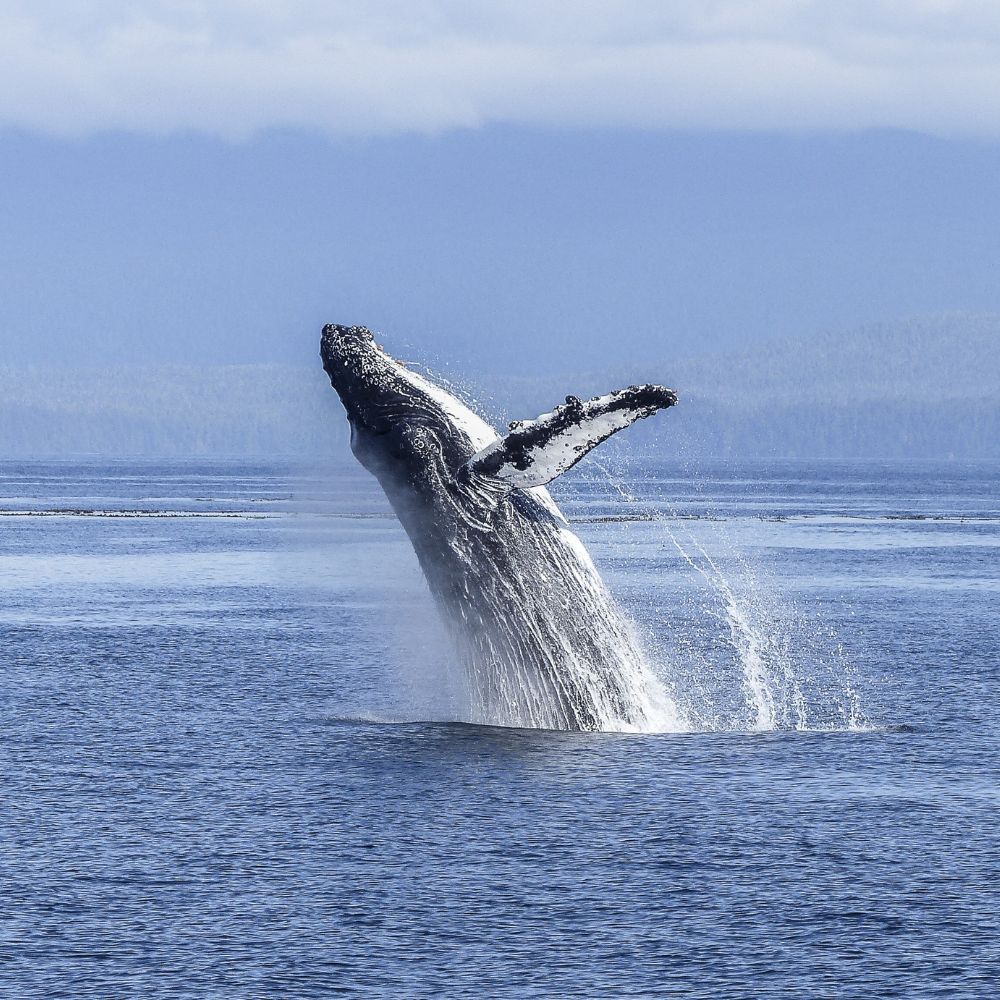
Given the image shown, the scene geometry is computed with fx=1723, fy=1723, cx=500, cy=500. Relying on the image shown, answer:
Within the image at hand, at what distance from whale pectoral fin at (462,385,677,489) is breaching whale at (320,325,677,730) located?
2.45ft

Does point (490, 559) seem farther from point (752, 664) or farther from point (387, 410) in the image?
point (752, 664)

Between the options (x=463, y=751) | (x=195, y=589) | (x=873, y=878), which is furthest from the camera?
(x=195, y=589)

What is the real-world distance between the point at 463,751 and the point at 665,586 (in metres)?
30.3

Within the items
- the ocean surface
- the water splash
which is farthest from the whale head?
the water splash

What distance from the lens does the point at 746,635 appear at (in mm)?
35625

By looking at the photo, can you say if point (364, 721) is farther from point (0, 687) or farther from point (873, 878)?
point (873, 878)

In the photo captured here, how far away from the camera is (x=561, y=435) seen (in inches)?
663

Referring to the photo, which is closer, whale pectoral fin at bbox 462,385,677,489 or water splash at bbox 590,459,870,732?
whale pectoral fin at bbox 462,385,677,489

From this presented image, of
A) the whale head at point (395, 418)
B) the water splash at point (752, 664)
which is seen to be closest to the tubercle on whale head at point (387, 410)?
the whale head at point (395, 418)

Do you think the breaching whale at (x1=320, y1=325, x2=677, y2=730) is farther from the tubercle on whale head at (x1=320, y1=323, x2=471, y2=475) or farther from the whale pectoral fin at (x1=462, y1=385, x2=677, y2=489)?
the whale pectoral fin at (x1=462, y1=385, x2=677, y2=489)

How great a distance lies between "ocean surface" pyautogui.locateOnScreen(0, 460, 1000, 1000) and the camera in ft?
37.9

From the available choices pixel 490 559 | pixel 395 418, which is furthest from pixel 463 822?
pixel 395 418

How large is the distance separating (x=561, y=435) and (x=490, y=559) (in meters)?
2.15

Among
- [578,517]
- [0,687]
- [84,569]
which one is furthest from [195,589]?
[578,517]
